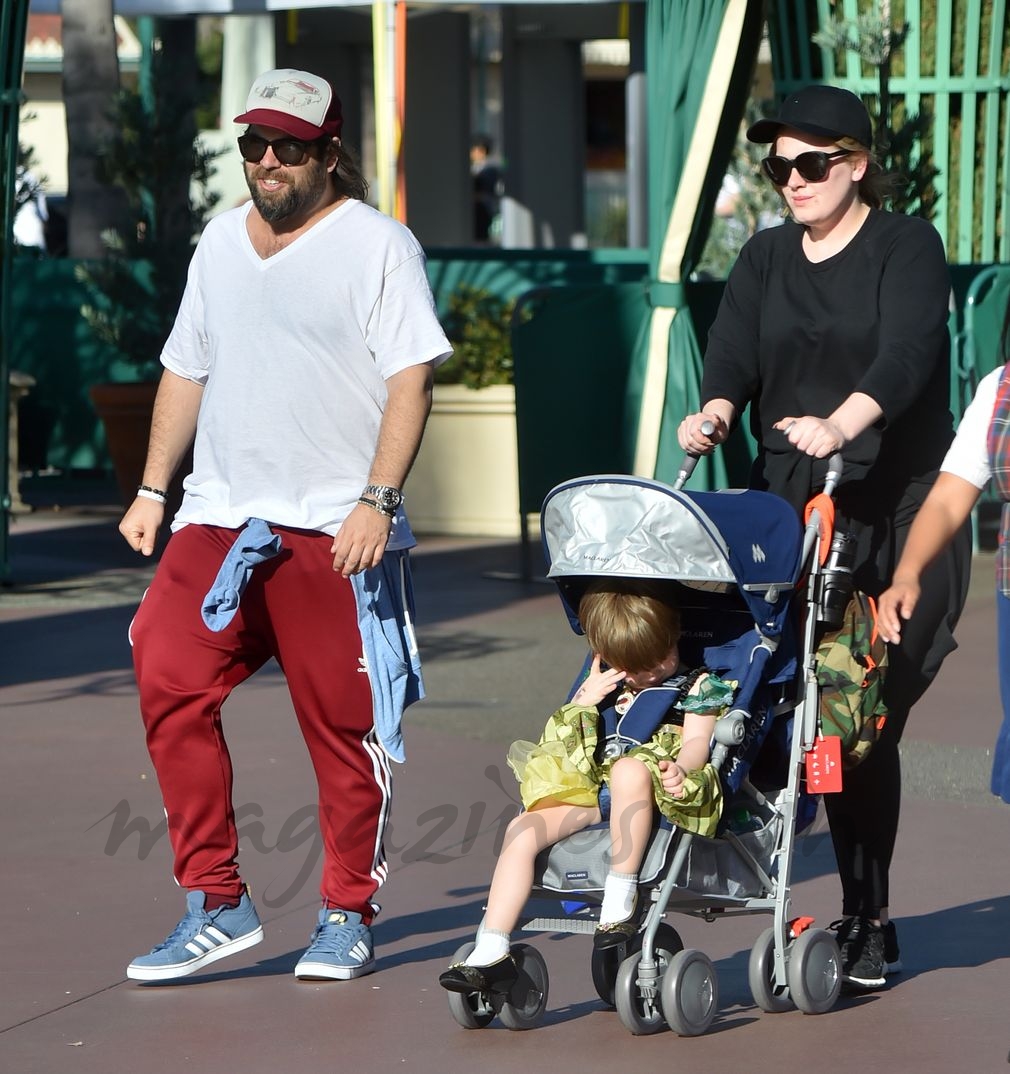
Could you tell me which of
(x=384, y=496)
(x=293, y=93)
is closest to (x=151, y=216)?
(x=293, y=93)

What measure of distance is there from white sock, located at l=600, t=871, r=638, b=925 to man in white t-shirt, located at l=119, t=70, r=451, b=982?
0.77m

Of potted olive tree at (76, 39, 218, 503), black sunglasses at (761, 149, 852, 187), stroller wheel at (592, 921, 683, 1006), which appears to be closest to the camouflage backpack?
stroller wheel at (592, 921, 683, 1006)

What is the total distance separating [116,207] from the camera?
15492 mm

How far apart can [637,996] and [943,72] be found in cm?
846

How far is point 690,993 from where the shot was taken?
4.42 m

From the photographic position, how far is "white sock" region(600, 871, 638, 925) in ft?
14.2

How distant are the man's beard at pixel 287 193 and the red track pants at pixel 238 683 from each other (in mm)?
732

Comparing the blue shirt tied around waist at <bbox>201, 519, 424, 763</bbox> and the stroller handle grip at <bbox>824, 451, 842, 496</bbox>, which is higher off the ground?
the stroller handle grip at <bbox>824, 451, 842, 496</bbox>

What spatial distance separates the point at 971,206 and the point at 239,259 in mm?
7961

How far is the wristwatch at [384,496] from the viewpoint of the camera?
477cm

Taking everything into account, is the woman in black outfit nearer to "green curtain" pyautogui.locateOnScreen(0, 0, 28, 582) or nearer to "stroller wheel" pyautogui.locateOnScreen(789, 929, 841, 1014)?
"stroller wheel" pyautogui.locateOnScreen(789, 929, 841, 1014)

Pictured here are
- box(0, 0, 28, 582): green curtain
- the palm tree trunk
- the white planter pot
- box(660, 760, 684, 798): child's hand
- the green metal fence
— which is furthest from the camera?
the palm tree trunk

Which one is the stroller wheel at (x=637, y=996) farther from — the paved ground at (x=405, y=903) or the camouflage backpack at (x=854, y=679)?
the camouflage backpack at (x=854, y=679)

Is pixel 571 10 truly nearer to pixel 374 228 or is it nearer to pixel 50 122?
pixel 374 228
